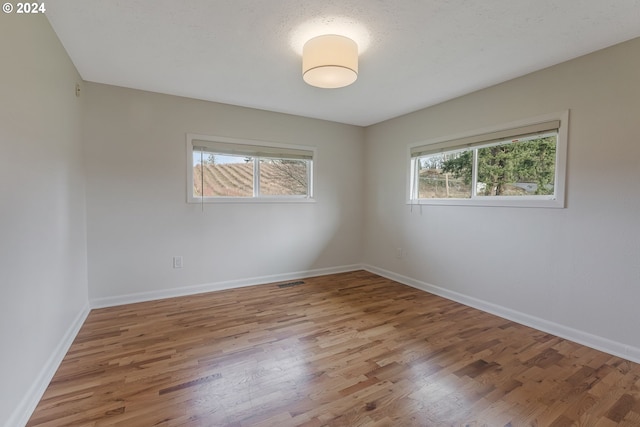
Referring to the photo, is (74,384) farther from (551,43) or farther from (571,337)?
(551,43)

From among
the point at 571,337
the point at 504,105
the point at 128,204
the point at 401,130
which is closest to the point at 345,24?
the point at 504,105

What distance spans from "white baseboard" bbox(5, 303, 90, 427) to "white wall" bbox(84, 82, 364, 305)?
0.84 metres

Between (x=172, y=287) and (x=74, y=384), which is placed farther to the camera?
(x=172, y=287)

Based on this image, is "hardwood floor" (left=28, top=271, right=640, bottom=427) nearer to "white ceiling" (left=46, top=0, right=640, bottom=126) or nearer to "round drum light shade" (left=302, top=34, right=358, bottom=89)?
"round drum light shade" (left=302, top=34, right=358, bottom=89)

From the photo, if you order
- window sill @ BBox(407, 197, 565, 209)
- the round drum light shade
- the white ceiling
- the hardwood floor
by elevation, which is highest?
the white ceiling

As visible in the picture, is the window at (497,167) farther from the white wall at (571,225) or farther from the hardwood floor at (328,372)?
the hardwood floor at (328,372)

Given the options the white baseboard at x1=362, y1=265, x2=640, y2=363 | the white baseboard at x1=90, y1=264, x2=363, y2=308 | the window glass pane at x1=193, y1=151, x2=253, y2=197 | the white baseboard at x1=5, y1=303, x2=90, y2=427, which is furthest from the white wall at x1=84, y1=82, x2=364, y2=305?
the white baseboard at x1=362, y1=265, x2=640, y2=363

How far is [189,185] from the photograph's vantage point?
11.1ft

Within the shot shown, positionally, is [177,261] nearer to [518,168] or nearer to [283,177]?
[283,177]

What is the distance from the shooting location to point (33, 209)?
1.67 metres

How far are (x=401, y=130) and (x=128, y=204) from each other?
3.41m

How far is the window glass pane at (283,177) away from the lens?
12.8ft

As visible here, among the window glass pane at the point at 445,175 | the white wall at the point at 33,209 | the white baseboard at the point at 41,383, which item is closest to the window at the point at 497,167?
the window glass pane at the point at 445,175

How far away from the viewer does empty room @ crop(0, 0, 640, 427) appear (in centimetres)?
164
